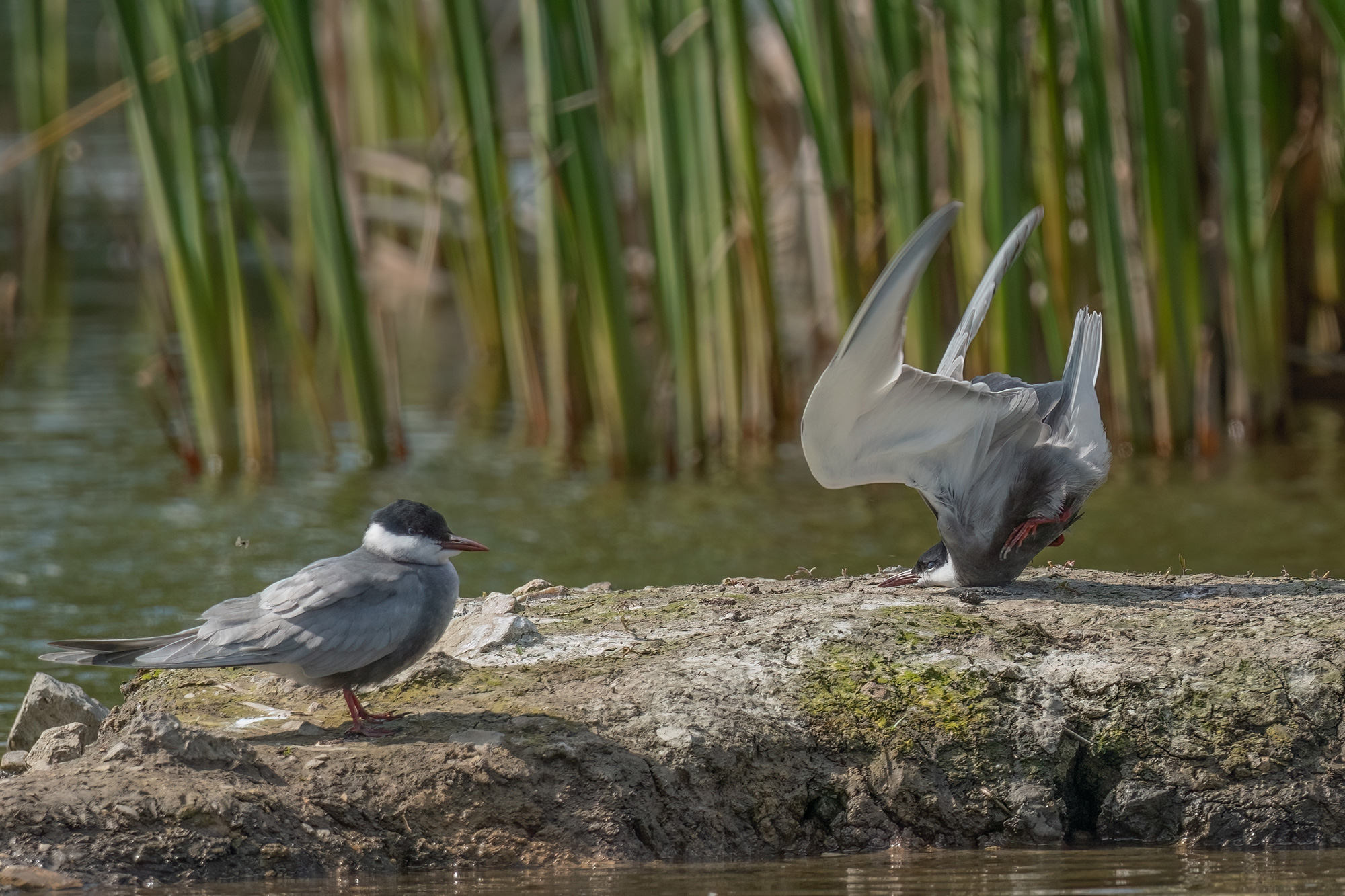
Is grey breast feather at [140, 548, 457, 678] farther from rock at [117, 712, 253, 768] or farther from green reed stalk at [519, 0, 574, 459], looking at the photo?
green reed stalk at [519, 0, 574, 459]

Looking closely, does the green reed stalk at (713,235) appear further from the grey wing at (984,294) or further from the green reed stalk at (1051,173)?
the grey wing at (984,294)

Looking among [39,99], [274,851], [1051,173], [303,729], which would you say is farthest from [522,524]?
[39,99]

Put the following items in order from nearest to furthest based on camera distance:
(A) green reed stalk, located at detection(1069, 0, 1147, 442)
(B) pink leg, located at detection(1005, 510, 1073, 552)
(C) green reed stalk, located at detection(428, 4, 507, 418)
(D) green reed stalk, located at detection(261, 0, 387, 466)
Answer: (B) pink leg, located at detection(1005, 510, 1073, 552) < (D) green reed stalk, located at detection(261, 0, 387, 466) < (A) green reed stalk, located at detection(1069, 0, 1147, 442) < (C) green reed stalk, located at detection(428, 4, 507, 418)

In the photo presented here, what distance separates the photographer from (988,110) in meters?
8.16

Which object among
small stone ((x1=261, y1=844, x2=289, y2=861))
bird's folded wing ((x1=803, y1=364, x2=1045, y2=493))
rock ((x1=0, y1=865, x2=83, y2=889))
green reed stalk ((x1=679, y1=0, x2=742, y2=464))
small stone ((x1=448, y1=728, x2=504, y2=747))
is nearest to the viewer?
rock ((x1=0, y1=865, x2=83, y2=889))

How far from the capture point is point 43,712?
460 centimetres

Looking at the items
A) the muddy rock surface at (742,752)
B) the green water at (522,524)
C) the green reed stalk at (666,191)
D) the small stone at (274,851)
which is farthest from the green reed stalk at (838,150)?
the small stone at (274,851)

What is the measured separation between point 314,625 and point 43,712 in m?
1.16

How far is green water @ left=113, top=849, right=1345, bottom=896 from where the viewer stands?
11.9 ft

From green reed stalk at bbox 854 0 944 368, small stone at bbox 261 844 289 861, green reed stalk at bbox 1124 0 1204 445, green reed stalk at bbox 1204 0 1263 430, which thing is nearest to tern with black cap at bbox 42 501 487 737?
small stone at bbox 261 844 289 861

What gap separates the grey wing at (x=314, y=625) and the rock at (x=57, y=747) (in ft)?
1.55

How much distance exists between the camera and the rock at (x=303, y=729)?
4203 mm

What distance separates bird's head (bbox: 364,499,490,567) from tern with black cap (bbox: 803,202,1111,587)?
1.12 metres

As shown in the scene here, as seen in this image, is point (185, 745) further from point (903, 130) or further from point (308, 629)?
point (903, 130)
